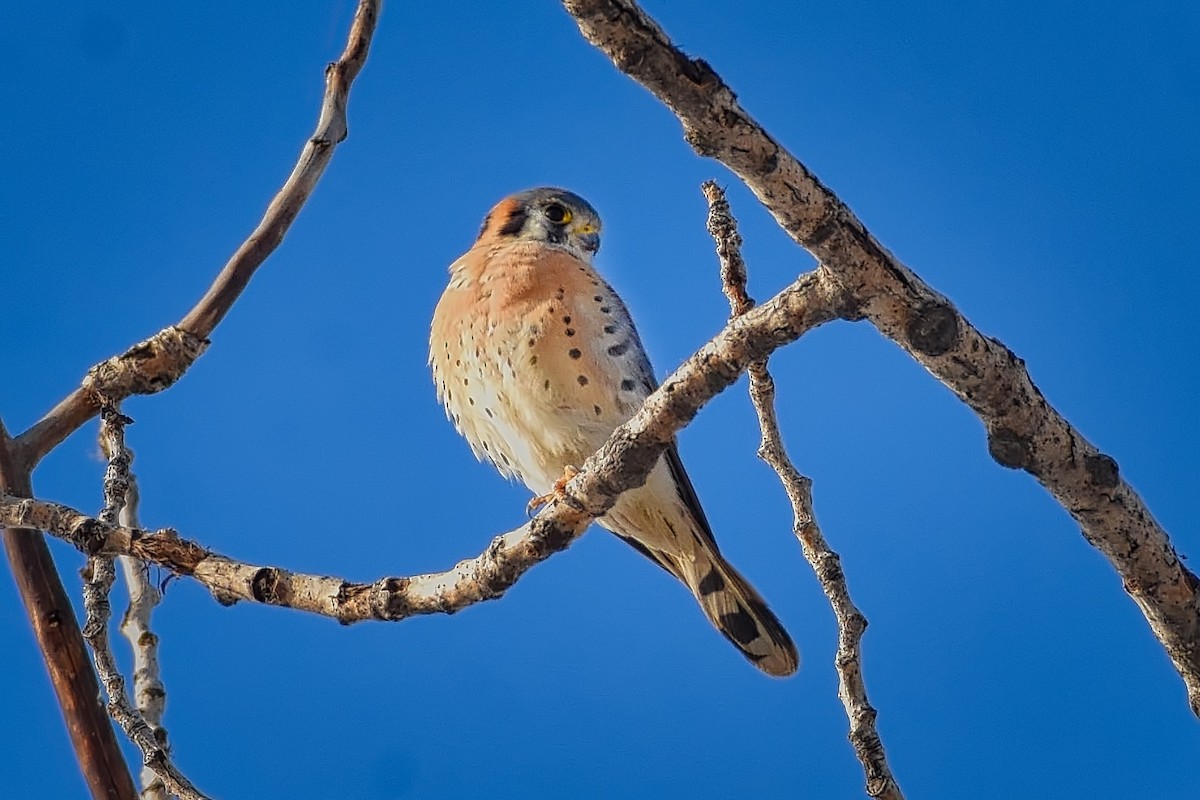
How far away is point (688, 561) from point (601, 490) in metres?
1.88

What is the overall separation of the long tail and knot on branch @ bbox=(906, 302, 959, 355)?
85.4 inches

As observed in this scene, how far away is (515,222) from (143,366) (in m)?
2.14

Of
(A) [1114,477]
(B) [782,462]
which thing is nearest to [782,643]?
(B) [782,462]

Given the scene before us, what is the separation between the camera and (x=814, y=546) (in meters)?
3.25

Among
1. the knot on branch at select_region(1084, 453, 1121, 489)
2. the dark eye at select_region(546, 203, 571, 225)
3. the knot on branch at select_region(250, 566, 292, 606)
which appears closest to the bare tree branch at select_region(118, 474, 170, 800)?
the knot on branch at select_region(250, 566, 292, 606)

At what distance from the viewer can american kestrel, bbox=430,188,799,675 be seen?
4305mm

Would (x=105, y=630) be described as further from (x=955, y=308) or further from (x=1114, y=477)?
(x=1114, y=477)

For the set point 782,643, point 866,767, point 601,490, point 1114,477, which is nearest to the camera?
point 1114,477

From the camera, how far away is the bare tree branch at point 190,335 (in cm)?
348

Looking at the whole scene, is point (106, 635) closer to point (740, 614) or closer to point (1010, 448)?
point (1010, 448)

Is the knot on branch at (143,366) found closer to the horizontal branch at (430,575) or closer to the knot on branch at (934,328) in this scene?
the horizontal branch at (430,575)

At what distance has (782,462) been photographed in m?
3.31

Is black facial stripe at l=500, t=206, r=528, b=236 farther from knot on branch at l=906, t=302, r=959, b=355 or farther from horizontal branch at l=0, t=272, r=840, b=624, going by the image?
knot on branch at l=906, t=302, r=959, b=355

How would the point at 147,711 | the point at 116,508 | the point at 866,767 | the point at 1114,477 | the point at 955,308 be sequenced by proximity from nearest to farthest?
the point at 955,308
the point at 1114,477
the point at 866,767
the point at 116,508
the point at 147,711
